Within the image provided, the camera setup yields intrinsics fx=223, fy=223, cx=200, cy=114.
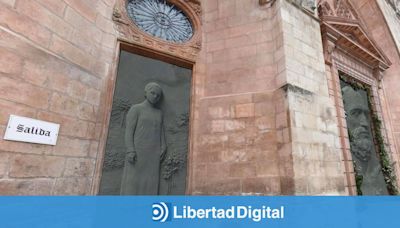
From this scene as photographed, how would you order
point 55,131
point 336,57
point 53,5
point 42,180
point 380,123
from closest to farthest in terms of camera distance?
1. point 42,180
2. point 55,131
3. point 53,5
4. point 336,57
5. point 380,123

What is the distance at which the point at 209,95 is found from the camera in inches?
159

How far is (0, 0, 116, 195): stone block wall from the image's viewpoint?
7.42ft

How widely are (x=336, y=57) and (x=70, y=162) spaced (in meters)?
6.11

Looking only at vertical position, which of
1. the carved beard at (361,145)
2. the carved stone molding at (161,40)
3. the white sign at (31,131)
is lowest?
the white sign at (31,131)

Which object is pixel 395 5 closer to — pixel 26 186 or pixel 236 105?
pixel 236 105

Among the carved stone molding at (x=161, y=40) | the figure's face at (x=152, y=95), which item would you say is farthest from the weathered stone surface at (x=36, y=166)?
the carved stone molding at (x=161, y=40)

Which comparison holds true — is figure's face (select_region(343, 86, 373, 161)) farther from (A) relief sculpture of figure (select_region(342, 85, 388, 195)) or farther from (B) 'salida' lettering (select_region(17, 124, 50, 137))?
(B) 'salida' lettering (select_region(17, 124, 50, 137))

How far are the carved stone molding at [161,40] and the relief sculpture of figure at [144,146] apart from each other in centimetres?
78

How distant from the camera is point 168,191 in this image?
3258 millimetres

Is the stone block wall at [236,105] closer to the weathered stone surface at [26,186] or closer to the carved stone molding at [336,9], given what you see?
the weathered stone surface at [26,186]

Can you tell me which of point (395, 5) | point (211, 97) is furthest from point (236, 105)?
point (395, 5)

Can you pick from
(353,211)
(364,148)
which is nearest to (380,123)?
(364,148)

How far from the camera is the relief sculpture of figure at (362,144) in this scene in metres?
4.82

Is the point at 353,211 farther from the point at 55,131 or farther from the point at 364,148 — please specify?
the point at 55,131
